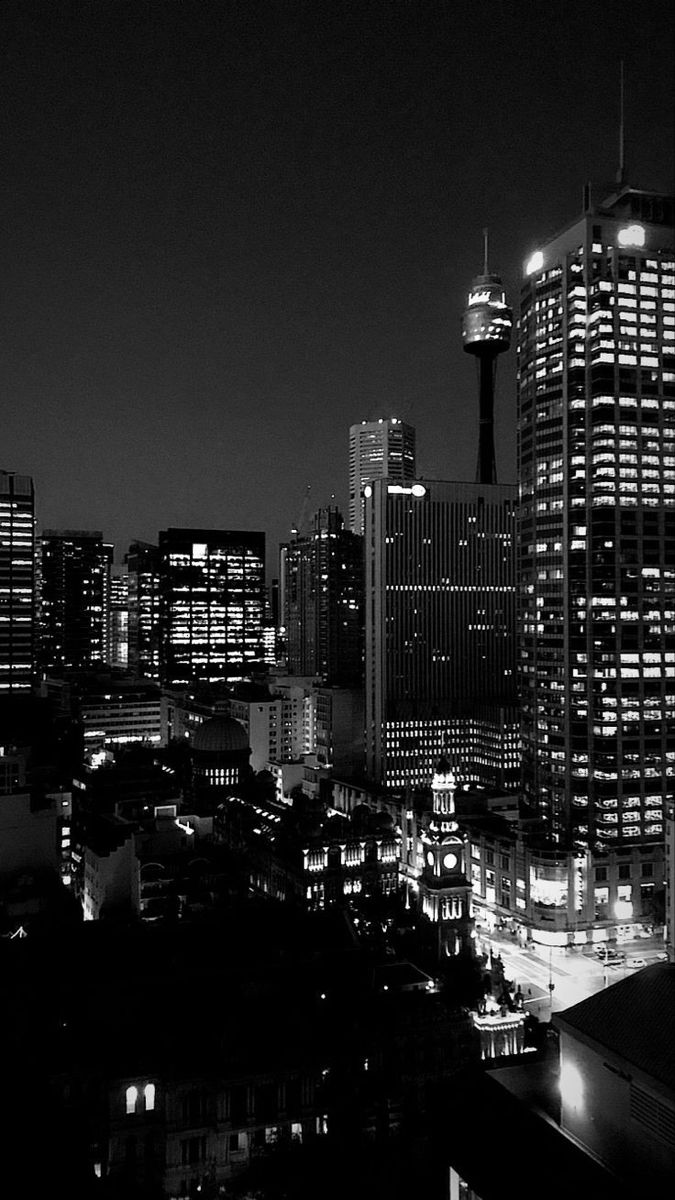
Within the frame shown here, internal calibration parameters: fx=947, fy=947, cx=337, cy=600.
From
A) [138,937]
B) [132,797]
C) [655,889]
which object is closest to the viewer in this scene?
[138,937]

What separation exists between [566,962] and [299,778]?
6388cm

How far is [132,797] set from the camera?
9812 cm

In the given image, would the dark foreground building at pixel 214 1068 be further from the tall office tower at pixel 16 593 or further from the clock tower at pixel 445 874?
the tall office tower at pixel 16 593

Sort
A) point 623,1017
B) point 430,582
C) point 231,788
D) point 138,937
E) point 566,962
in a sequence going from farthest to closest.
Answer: point 430,582 → point 231,788 → point 566,962 → point 138,937 → point 623,1017

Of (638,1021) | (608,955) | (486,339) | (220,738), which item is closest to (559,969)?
(608,955)

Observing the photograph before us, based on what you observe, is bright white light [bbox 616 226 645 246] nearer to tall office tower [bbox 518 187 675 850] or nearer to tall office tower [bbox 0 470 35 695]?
tall office tower [bbox 518 187 675 850]

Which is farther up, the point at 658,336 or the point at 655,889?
the point at 658,336

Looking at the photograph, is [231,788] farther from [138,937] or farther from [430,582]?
[138,937]

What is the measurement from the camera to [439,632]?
14075 centimetres

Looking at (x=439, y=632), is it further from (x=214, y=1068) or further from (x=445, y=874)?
(x=214, y=1068)

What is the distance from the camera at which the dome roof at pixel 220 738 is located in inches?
4523

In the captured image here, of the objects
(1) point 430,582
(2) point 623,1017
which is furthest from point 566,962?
(1) point 430,582

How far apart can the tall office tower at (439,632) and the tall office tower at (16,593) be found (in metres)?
→ 59.4

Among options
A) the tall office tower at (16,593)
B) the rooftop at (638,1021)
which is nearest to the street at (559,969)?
the rooftop at (638,1021)
